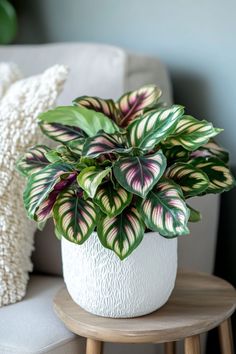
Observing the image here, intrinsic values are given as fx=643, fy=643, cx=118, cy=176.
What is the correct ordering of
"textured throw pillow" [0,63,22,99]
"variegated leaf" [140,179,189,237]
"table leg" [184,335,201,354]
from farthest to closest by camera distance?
"textured throw pillow" [0,63,22,99] → "table leg" [184,335,201,354] → "variegated leaf" [140,179,189,237]

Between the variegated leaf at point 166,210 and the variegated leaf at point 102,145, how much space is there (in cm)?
9

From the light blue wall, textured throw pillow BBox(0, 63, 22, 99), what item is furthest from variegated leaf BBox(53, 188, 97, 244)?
the light blue wall

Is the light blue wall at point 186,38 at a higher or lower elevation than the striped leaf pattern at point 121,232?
higher

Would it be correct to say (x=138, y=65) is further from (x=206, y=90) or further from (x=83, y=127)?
(x=83, y=127)

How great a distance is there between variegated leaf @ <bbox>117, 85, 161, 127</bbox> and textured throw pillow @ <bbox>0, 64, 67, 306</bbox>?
18 centimetres

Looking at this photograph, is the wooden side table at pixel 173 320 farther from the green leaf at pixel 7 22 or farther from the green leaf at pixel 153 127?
the green leaf at pixel 7 22

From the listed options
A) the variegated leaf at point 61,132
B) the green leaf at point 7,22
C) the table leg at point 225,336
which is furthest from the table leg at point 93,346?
the green leaf at point 7,22

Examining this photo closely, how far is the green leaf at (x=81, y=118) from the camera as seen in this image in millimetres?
1117

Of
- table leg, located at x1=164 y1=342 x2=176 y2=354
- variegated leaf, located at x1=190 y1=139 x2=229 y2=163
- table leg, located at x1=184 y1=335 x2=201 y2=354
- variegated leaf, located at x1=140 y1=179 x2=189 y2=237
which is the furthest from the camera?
table leg, located at x1=164 y1=342 x2=176 y2=354

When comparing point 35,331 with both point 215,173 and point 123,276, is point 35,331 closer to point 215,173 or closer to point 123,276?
A: point 123,276

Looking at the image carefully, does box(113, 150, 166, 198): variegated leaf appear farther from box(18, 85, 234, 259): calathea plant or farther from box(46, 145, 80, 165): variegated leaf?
box(46, 145, 80, 165): variegated leaf

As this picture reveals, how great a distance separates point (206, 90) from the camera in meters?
1.58

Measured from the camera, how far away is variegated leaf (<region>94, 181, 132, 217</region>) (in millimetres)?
998

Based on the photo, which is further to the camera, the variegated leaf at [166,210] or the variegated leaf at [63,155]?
the variegated leaf at [63,155]
